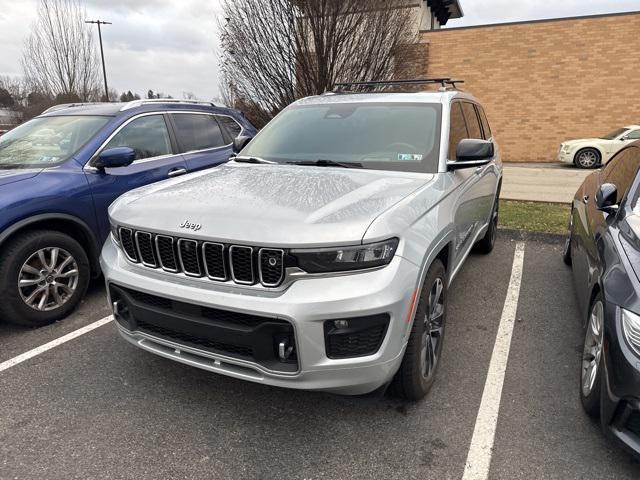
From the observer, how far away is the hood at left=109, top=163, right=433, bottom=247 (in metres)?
2.22

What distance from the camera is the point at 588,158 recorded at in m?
14.7

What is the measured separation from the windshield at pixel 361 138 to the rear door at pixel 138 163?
135 cm

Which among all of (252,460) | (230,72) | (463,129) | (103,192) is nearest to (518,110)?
(230,72)

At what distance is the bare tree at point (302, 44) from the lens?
9602mm

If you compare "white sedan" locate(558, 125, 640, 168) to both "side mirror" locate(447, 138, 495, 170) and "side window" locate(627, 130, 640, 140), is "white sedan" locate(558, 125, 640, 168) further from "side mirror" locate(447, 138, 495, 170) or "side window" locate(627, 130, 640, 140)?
"side mirror" locate(447, 138, 495, 170)

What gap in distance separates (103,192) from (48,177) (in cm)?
47

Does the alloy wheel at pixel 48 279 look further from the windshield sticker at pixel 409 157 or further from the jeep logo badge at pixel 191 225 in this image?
the windshield sticker at pixel 409 157

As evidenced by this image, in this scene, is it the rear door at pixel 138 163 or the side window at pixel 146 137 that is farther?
the side window at pixel 146 137

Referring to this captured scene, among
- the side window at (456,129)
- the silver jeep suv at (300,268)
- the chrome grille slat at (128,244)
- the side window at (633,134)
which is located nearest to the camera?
the silver jeep suv at (300,268)

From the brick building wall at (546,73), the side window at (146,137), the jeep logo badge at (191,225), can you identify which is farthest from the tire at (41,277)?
the brick building wall at (546,73)

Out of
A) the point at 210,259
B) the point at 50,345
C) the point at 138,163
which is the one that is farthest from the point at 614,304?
the point at 138,163

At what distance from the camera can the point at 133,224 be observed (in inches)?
103

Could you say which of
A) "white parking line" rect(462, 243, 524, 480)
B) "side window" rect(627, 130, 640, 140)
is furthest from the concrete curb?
"side window" rect(627, 130, 640, 140)

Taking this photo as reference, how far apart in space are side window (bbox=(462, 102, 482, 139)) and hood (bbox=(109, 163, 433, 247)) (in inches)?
61.7
